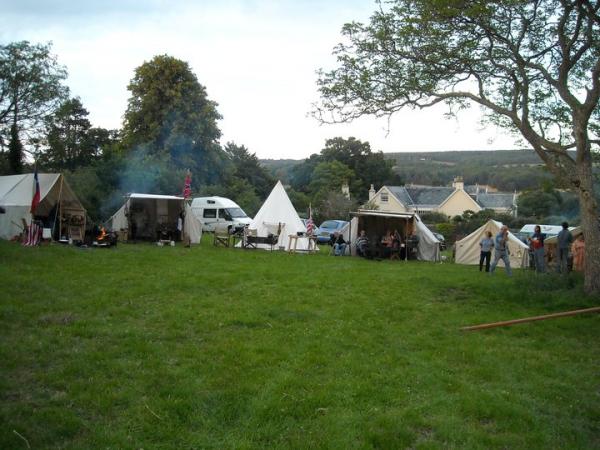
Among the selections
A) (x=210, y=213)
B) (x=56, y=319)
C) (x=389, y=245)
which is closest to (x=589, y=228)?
(x=56, y=319)

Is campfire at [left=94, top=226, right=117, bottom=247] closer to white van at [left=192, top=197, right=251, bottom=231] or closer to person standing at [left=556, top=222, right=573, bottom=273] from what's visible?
white van at [left=192, top=197, right=251, bottom=231]

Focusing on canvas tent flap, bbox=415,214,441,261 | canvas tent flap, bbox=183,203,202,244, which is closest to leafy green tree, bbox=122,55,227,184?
canvas tent flap, bbox=183,203,202,244

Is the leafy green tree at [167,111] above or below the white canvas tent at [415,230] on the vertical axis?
above

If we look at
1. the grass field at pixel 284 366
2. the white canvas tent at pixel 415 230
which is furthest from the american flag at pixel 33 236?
the white canvas tent at pixel 415 230

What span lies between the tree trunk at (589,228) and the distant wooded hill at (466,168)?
5414 centimetres

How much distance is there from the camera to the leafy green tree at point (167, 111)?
32875 millimetres

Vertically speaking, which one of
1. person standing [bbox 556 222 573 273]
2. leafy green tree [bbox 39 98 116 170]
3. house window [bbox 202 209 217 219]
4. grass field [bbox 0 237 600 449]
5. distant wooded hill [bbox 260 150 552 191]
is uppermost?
distant wooded hill [bbox 260 150 552 191]

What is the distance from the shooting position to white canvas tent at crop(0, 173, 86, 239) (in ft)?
58.2

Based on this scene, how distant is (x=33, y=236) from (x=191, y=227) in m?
6.52

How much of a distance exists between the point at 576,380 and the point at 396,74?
25.3 feet

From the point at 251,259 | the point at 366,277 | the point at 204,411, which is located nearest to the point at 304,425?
the point at 204,411

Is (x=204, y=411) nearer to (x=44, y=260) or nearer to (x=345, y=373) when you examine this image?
(x=345, y=373)

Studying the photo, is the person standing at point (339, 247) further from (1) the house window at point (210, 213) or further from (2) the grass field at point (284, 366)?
(1) the house window at point (210, 213)

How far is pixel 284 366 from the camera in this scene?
592 cm
